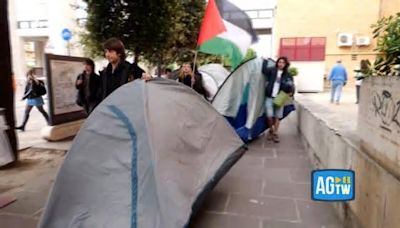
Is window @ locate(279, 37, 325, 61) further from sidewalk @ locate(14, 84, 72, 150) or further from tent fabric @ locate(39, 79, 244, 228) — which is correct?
tent fabric @ locate(39, 79, 244, 228)

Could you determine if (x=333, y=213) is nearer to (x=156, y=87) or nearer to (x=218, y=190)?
(x=218, y=190)

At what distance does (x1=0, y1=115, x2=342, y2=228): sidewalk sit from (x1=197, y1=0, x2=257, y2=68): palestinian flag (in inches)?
74.4

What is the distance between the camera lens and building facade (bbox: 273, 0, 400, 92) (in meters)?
20.2

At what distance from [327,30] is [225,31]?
1828 centimetres

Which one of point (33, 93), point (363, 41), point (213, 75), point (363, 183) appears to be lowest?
point (363, 183)

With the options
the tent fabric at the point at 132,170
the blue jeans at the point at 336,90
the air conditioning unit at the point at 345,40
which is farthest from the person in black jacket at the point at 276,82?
the air conditioning unit at the point at 345,40

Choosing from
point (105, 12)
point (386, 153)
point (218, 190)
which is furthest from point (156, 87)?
point (105, 12)

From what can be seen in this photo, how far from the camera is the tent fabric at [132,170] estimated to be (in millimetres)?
2680

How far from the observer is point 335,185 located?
4.72 feet

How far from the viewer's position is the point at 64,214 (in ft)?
9.48

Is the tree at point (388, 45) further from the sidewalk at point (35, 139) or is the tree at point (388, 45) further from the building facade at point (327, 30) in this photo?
the building facade at point (327, 30)

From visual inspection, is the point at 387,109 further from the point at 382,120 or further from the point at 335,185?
the point at 335,185

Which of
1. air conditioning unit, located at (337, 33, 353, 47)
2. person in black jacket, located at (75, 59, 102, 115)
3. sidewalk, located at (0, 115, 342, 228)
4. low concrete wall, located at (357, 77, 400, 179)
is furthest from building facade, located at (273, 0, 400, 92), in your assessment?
low concrete wall, located at (357, 77, 400, 179)

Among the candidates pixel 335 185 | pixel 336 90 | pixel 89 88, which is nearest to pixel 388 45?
pixel 335 185
